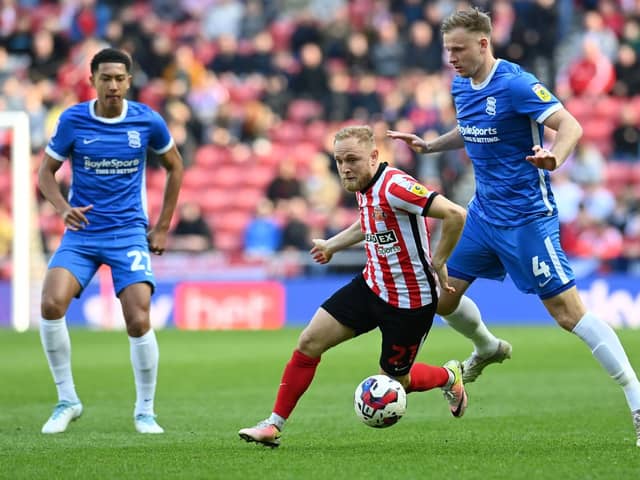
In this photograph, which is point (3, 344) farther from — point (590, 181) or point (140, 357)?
point (590, 181)

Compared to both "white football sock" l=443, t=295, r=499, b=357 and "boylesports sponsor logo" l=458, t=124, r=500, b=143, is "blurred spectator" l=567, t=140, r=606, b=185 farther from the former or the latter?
"boylesports sponsor logo" l=458, t=124, r=500, b=143

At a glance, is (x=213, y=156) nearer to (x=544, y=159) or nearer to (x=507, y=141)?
(x=507, y=141)

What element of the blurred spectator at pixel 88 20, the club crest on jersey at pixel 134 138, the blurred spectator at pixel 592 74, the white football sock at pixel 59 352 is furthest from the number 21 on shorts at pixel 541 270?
the blurred spectator at pixel 88 20

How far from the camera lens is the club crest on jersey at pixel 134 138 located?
8703mm

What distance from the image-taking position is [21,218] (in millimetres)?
19641

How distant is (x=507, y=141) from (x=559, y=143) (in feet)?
1.96

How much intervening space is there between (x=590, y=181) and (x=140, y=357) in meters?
14.2

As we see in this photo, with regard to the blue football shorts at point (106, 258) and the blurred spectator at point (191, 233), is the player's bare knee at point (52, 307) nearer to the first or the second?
the blue football shorts at point (106, 258)

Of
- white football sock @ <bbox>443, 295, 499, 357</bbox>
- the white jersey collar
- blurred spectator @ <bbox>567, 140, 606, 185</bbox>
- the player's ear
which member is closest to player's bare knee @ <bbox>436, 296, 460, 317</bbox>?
white football sock @ <bbox>443, 295, 499, 357</bbox>

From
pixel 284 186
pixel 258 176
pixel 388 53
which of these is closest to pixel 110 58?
pixel 284 186

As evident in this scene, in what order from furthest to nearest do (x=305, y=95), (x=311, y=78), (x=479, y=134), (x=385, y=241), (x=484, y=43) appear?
(x=305, y=95)
(x=311, y=78)
(x=479, y=134)
(x=484, y=43)
(x=385, y=241)

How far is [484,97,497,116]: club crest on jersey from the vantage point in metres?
7.64

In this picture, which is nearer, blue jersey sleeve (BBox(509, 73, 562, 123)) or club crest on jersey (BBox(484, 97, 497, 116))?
blue jersey sleeve (BBox(509, 73, 562, 123))

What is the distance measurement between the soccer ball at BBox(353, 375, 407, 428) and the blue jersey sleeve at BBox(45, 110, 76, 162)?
9.44ft
